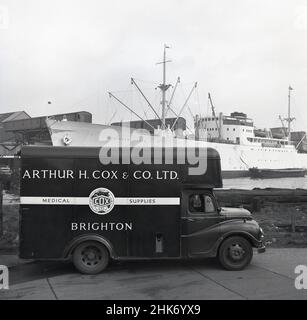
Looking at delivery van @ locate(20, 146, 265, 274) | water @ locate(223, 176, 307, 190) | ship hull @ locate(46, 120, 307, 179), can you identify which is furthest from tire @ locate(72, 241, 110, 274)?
ship hull @ locate(46, 120, 307, 179)

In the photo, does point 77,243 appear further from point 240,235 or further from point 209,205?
point 240,235

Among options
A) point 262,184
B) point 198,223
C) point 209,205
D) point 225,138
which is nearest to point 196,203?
point 209,205

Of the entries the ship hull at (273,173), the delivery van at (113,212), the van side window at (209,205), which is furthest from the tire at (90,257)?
the ship hull at (273,173)

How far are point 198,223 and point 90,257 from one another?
2.26 meters

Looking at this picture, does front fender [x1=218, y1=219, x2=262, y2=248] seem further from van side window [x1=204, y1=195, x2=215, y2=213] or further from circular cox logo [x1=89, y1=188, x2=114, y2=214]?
circular cox logo [x1=89, y1=188, x2=114, y2=214]

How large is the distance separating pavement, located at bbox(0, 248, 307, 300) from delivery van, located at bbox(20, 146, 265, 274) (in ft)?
1.28

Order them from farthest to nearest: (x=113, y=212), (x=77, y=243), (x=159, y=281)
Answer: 1. (x=113, y=212)
2. (x=77, y=243)
3. (x=159, y=281)

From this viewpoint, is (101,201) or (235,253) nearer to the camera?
(101,201)

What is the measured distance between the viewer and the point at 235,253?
353 inches

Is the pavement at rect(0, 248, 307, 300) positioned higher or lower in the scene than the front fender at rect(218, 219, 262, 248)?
lower

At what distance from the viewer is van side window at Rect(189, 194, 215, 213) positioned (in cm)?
905

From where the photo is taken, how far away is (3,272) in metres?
8.88

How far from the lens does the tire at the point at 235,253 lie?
29.2ft
